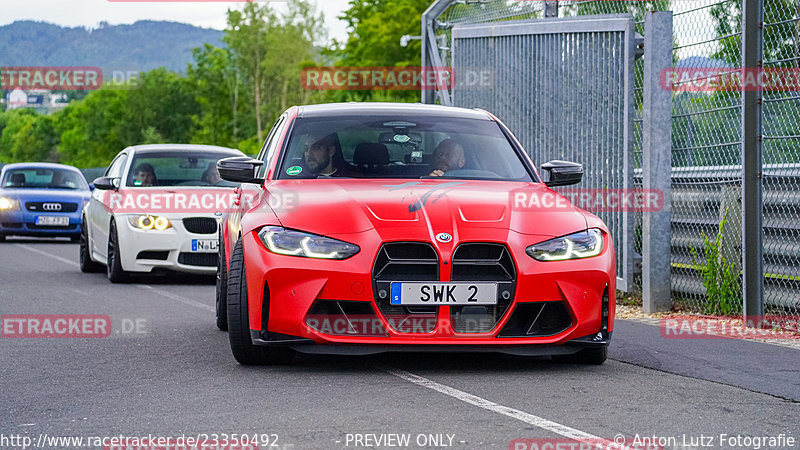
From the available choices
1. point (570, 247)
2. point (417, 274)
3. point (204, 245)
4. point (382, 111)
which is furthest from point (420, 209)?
point (204, 245)

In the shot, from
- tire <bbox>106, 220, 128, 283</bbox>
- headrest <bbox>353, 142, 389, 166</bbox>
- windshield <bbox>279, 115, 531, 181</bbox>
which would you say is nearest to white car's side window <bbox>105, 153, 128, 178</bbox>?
tire <bbox>106, 220, 128, 283</bbox>

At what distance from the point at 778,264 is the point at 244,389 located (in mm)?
5300

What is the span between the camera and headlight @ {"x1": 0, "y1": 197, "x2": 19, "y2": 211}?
23.9 metres

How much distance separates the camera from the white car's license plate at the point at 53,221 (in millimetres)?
23969

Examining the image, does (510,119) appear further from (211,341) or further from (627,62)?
(211,341)

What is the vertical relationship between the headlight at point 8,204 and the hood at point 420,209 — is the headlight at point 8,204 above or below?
below

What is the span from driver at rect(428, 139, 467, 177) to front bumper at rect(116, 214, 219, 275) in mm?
6232

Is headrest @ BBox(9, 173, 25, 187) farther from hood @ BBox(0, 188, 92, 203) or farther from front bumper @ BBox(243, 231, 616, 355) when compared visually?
front bumper @ BBox(243, 231, 616, 355)

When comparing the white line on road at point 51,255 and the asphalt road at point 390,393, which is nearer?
the asphalt road at point 390,393

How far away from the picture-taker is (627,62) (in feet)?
39.3

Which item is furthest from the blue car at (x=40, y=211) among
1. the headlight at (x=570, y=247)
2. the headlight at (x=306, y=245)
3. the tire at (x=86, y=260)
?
the headlight at (x=570, y=247)

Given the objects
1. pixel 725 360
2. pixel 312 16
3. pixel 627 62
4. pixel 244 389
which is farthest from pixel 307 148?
pixel 312 16

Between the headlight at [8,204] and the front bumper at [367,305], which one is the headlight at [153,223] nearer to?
the front bumper at [367,305]

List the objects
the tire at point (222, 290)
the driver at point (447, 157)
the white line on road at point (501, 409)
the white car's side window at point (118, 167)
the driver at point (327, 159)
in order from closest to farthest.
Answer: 1. the white line on road at point (501, 409)
2. the driver at point (327, 159)
3. the driver at point (447, 157)
4. the tire at point (222, 290)
5. the white car's side window at point (118, 167)
